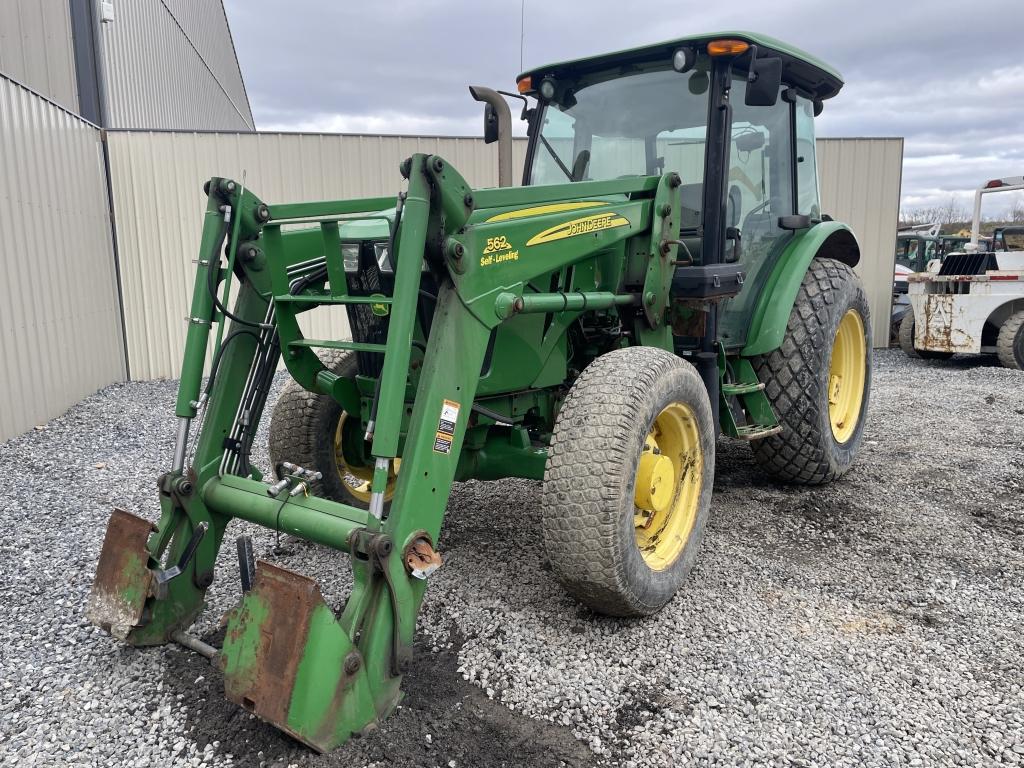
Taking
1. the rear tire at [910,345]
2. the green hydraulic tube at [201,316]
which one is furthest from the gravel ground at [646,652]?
the rear tire at [910,345]

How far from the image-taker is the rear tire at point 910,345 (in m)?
10.4

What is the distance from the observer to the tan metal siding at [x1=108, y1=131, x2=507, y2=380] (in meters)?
9.08

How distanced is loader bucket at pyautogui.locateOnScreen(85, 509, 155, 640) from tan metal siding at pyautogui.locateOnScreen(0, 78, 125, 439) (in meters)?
4.12

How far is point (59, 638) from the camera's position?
9.66ft

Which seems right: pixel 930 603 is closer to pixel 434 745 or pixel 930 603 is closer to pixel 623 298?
pixel 623 298

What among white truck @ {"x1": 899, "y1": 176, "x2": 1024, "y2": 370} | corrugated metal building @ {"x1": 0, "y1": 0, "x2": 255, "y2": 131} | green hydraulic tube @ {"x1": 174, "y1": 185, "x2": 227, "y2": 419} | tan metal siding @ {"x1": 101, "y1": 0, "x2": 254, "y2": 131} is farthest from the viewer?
tan metal siding @ {"x1": 101, "y1": 0, "x2": 254, "y2": 131}

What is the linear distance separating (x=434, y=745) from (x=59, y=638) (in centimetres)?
166

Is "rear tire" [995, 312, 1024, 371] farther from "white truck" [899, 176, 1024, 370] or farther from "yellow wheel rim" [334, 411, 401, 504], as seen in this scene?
"yellow wheel rim" [334, 411, 401, 504]

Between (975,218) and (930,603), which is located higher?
(975,218)

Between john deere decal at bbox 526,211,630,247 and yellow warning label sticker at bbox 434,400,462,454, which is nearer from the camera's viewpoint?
yellow warning label sticker at bbox 434,400,462,454

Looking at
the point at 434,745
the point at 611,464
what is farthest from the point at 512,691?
the point at 611,464

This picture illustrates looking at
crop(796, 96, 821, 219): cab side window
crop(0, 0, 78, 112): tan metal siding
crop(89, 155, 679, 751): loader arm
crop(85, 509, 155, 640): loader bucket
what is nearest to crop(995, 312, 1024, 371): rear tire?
crop(796, 96, 821, 219): cab side window

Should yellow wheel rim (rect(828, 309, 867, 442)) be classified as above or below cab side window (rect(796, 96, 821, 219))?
below

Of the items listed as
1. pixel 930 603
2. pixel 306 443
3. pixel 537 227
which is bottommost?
pixel 930 603
